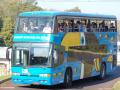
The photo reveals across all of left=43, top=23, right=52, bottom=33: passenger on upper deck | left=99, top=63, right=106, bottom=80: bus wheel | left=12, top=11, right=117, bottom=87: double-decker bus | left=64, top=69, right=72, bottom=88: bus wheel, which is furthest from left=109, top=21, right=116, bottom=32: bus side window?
left=43, top=23, right=52, bottom=33: passenger on upper deck

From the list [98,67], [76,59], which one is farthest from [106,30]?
Result: [76,59]

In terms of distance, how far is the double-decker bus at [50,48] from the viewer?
21.7 metres

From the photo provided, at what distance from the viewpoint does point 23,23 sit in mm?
22953

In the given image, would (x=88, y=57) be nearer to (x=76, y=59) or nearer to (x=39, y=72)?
(x=76, y=59)

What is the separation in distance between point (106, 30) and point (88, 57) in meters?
3.37

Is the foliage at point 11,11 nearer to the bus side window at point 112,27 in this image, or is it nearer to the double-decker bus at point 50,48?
the bus side window at point 112,27

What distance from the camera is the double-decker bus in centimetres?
2169

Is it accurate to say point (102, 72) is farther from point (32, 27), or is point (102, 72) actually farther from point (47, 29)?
point (47, 29)

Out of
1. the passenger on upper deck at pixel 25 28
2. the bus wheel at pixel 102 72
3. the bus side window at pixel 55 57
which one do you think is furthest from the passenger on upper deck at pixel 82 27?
the bus wheel at pixel 102 72

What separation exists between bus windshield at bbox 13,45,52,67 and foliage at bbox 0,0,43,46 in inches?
1694

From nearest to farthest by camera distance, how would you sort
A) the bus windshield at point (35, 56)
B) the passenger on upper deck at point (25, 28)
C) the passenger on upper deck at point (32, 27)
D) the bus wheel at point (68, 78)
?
the bus windshield at point (35, 56)
the passenger on upper deck at point (32, 27)
the passenger on upper deck at point (25, 28)
the bus wheel at point (68, 78)

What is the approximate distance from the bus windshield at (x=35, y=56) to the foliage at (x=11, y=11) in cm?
4304

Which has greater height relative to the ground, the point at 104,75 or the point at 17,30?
the point at 17,30

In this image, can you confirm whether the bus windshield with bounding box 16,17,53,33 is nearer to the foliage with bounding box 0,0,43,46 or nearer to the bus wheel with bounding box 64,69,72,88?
the bus wheel with bounding box 64,69,72,88
